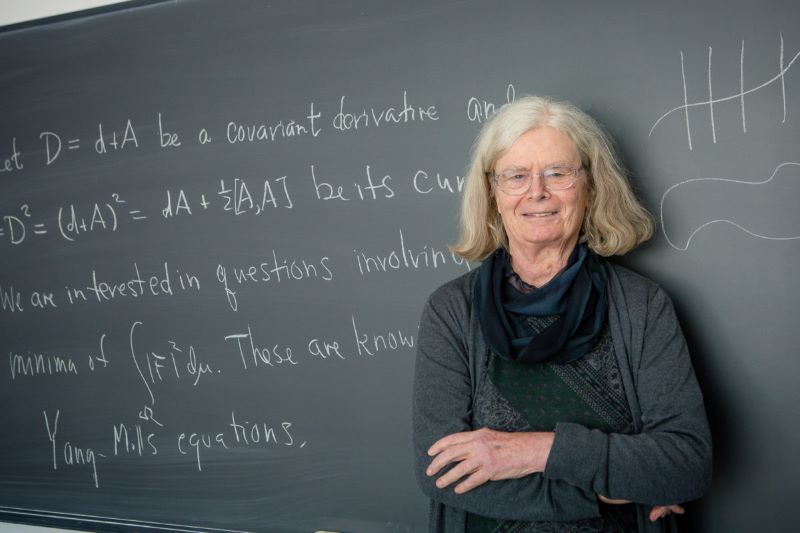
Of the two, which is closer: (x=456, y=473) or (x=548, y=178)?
(x=456, y=473)

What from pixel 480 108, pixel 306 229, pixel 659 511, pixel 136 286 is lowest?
pixel 659 511

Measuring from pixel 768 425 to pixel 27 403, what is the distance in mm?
2203

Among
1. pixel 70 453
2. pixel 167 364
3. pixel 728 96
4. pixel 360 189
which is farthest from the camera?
pixel 70 453

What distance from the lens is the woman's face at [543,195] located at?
1353 mm

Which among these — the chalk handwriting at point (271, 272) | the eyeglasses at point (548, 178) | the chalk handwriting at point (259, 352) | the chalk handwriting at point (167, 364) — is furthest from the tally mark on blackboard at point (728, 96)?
the chalk handwriting at point (167, 364)

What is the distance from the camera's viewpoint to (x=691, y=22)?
1.48 metres

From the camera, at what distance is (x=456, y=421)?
1.31m

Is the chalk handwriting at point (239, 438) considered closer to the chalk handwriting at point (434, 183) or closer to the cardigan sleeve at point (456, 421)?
the cardigan sleeve at point (456, 421)

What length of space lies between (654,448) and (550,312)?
1.09ft

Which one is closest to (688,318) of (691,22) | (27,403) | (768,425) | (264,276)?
(768,425)

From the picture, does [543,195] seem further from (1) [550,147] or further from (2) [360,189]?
(2) [360,189]

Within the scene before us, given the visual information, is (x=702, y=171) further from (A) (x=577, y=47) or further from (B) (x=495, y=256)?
(B) (x=495, y=256)

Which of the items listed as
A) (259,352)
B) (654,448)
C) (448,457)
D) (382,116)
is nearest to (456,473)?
(448,457)

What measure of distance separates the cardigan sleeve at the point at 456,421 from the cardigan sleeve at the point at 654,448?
48 millimetres
